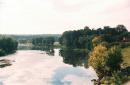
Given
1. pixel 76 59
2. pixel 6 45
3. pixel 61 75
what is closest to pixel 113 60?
pixel 61 75

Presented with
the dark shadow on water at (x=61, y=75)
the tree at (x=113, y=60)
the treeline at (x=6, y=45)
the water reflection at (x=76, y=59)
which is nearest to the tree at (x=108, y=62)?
the tree at (x=113, y=60)

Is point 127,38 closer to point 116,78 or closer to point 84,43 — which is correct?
point 84,43

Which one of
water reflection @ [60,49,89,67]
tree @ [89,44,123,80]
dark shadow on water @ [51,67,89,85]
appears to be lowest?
dark shadow on water @ [51,67,89,85]

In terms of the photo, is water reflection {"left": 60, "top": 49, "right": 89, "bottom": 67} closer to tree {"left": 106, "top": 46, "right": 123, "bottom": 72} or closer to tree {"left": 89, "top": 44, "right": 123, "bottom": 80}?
tree {"left": 89, "top": 44, "right": 123, "bottom": 80}

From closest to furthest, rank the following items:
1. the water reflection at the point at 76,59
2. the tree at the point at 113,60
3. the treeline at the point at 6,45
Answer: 1. the tree at the point at 113,60
2. the water reflection at the point at 76,59
3. the treeline at the point at 6,45

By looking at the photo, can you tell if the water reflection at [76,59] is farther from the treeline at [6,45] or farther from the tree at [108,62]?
the tree at [108,62]

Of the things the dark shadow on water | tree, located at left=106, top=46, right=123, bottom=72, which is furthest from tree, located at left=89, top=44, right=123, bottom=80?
the dark shadow on water

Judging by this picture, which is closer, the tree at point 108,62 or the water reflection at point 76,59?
the tree at point 108,62

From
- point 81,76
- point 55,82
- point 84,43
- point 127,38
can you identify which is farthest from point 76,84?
point 84,43

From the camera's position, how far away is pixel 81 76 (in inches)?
3723

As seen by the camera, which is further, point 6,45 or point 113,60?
point 6,45

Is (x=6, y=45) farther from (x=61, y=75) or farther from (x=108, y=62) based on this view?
(x=108, y=62)

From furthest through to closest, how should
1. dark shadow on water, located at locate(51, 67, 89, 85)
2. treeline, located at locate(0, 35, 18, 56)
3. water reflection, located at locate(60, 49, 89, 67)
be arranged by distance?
treeline, located at locate(0, 35, 18, 56) → water reflection, located at locate(60, 49, 89, 67) → dark shadow on water, located at locate(51, 67, 89, 85)

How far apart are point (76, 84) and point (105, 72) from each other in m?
9.00
